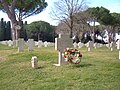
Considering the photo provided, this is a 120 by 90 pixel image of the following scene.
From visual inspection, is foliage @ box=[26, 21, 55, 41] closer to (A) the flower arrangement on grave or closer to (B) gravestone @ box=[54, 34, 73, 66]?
(B) gravestone @ box=[54, 34, 73, 66]

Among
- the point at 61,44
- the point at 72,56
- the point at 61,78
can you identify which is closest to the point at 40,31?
the point at 61,44

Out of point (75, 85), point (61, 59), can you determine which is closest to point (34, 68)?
point (61, 59)

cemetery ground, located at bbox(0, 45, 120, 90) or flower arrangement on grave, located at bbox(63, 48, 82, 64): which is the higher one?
flower arrangement on grave, located at bbox(63, 48, 82, 64)

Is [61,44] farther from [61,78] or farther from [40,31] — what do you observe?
[40,31]

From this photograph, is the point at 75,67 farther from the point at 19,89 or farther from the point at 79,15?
the point at 79,15

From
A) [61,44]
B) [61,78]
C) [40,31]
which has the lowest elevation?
[61,78]

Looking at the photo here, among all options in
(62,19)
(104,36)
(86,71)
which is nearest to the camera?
(86,71)

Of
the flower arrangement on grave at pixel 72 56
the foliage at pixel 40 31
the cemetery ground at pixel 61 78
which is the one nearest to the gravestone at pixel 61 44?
the cemetery ground at pixel 61 78

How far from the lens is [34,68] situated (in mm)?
11055

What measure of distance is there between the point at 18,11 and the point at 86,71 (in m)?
35.7

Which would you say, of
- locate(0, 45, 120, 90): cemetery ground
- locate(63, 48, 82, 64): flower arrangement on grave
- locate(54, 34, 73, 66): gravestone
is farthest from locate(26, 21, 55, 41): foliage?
locate(0, 45, 120, 90): cemetery ground

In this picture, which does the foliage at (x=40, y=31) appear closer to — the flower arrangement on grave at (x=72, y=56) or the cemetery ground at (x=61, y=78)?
the flower arrangement on grave at (x=72, y=56)

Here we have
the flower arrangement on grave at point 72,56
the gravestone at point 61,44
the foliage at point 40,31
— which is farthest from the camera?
the foliage at point 40,31

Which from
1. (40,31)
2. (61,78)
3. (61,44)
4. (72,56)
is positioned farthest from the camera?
(40,31)
